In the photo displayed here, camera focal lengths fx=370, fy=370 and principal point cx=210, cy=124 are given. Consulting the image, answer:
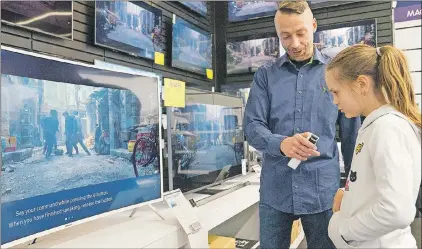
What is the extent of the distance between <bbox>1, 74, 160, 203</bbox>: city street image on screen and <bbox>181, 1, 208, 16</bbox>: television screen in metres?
1.89

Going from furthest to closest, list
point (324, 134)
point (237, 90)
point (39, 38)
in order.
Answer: point (237, 90)
point (39, 38)
point (324, 134)

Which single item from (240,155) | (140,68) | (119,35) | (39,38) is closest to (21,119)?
(39,38)

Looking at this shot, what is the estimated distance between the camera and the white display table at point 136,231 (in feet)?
4.77

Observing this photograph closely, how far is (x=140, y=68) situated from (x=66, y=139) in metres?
1.45

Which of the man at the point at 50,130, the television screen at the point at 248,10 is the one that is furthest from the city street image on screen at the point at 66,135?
the television screen at the point at 248,10

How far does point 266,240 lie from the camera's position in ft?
4.77

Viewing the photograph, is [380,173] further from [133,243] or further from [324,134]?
[133,243]

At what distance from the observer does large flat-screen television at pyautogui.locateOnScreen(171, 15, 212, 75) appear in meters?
3.15

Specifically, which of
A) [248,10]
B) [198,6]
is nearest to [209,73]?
[198,6]

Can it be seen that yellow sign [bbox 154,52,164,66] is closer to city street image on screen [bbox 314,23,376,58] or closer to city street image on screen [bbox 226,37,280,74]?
city street image on screen [bbox 226,37,280,74]

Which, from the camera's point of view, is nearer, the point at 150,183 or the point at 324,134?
the point at 324,134

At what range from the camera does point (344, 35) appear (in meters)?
3.46

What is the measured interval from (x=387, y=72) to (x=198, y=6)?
302 centimetres

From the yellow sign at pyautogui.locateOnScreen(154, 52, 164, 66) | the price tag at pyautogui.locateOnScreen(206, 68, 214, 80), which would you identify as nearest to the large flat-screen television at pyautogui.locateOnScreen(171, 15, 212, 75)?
the price tag at pyautogui.locateOnScreen(206, 68, 214, 80)
